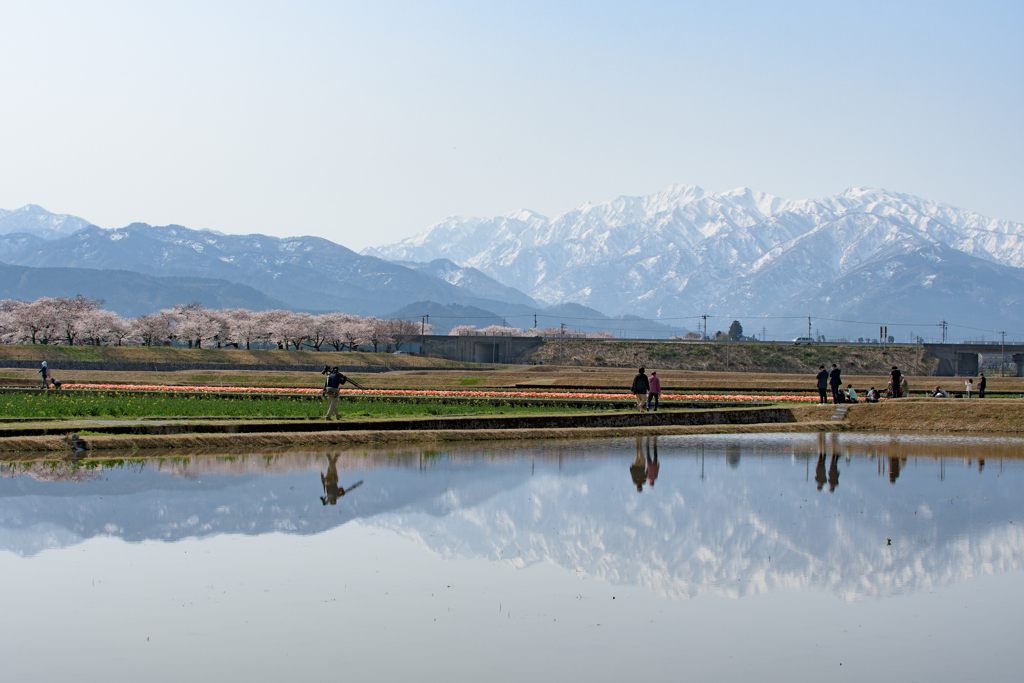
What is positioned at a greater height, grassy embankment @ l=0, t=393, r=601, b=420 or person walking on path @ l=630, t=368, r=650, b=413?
person walking on path @ l=630, t=368, r=650, b=413

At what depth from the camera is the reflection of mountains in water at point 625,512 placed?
13289 mm

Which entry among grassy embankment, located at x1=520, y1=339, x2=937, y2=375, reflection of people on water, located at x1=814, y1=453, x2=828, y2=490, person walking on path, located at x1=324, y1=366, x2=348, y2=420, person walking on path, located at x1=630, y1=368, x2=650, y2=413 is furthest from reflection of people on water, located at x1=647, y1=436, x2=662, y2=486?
grassy embankment, located at x1=520, y1=339, x2=937, y2=375

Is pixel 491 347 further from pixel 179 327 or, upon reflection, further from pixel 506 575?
pixel 506 575

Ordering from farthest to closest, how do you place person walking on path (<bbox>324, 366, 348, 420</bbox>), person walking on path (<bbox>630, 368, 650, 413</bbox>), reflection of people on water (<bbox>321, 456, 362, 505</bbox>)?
person walking on path (<bbox>630, 368, 650, 413</bbox>)
person walking on path (<bbox>324, 366, 348, 420</bbox>)
reflection of people on water (<bbox>321, 456, 362, 505</bbox>)

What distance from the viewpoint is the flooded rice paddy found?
973 cm

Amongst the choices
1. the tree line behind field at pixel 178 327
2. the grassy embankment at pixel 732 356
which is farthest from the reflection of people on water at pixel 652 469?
the tree line behind field at pixel 178 327

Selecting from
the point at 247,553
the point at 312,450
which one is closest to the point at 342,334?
the point at 312,450

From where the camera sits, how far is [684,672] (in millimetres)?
9391

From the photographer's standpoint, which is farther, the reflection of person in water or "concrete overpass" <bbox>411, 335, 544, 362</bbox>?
"concrete overpass" <bbox>411, 335, 544, 362</bbox>

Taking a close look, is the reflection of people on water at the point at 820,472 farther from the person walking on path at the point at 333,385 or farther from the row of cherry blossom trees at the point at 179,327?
the row of cherry blossom trees at the point at 179,327

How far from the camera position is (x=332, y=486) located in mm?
19438

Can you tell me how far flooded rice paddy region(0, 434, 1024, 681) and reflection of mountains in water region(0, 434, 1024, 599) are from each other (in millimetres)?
75

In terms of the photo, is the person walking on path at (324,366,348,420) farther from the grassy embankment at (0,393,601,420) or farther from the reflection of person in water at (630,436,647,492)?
the reflection of person in water at (630,436,647,492)

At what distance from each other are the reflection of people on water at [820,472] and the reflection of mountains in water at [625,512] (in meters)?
0.32
